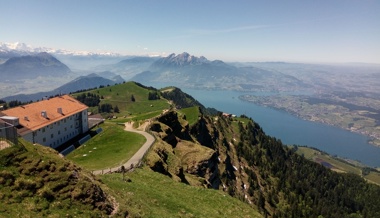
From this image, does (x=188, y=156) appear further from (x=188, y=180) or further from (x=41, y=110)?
(x=41, y=110)

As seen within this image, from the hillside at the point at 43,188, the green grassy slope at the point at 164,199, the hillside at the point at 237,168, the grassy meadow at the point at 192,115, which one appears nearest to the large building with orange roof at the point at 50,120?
the hillside at the point at 237,168

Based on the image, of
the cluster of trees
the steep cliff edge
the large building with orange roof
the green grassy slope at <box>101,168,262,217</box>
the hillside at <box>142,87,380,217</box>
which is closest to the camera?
the green grassy slope at <box>101,168,262,217</box>

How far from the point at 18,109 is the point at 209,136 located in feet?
262

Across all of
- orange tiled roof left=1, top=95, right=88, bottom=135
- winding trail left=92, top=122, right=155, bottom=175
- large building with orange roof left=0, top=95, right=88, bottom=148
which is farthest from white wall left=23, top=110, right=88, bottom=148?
winding trail left=92, top=122, right=155, bottom=175

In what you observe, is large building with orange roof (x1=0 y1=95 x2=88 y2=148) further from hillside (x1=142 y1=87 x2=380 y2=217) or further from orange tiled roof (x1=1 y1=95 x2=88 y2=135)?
hillside (x1=142 y1=87 x2=380 y2=217)

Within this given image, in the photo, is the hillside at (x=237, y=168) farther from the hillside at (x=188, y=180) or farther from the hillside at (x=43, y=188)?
the hillside at (x=43, y=188)

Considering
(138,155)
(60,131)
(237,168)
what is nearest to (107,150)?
(138,155)

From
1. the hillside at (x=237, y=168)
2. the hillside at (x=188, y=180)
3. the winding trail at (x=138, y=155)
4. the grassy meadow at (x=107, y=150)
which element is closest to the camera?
the hillside at (x=188, y=180)

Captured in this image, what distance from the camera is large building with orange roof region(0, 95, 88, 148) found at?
193 feet

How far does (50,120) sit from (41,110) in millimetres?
3475

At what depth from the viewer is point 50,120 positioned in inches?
2589

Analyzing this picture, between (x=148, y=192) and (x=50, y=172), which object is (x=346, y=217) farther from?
(x=50, y=172)

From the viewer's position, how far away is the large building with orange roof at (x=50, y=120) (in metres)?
58.9

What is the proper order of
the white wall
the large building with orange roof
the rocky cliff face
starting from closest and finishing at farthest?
the large building with orange roof → the rocky cliff face → the white wall
